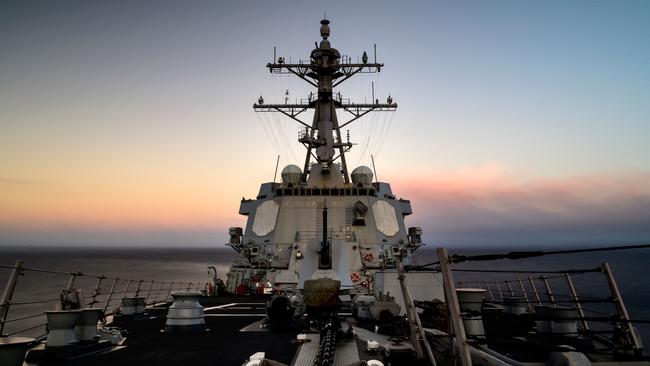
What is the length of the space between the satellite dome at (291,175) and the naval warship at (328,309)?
63 mm

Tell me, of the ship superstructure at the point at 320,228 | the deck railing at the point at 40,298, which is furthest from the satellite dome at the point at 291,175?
the deck railing at the point at 40,298

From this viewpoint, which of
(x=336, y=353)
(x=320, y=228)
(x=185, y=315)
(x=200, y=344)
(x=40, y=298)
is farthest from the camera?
(x=40, y=298)

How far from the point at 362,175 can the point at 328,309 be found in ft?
37.3

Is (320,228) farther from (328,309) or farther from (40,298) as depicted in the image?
(40,298)

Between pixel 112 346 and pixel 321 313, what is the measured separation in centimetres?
335

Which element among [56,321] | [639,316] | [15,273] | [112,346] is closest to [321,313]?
[112,346]

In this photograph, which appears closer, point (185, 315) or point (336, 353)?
point (336, 353)

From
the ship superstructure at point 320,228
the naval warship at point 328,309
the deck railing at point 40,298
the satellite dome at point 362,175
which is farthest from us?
the satellite dome at point 362,175

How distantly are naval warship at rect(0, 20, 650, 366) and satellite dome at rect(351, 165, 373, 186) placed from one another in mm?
46

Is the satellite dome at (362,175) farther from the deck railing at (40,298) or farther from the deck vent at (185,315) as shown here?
the deck vent at (185,315)

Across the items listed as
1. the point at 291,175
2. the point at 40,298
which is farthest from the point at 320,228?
the point at 40,298

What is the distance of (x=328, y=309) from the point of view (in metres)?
7.20

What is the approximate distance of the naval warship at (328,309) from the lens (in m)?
4.58

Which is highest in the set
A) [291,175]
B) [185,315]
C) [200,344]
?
[291,175]
